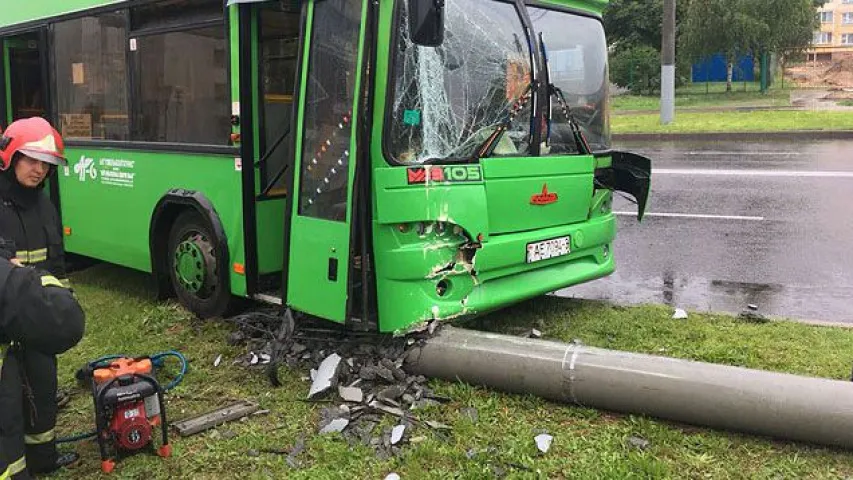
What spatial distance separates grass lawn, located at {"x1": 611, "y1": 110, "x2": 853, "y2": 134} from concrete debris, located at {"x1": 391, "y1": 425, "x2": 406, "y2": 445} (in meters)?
17.2

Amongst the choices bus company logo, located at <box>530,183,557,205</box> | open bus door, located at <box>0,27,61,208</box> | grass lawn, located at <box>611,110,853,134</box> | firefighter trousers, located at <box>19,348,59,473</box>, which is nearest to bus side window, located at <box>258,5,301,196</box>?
bus company logo, located at <box>530,183,557,205</box>

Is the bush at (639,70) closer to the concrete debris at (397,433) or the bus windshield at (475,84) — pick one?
the bus windshield at (475,84)

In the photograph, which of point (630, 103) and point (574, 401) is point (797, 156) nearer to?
point (574, 401)

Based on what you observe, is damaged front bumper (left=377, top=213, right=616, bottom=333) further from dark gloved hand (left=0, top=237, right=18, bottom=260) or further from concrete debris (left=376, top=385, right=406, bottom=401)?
dark gloved hand (left=0, top=237, right=18, bottom=260)

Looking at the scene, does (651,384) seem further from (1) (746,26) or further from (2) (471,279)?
(1) (746,26)

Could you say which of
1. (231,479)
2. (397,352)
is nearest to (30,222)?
(231,479)

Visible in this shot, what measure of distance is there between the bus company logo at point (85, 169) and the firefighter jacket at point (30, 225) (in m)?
3.29

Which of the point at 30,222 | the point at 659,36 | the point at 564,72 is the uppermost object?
the point at 659,36

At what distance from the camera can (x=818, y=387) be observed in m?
3.56

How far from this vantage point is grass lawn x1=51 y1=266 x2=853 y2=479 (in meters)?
3.54

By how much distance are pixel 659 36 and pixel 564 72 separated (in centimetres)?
4055

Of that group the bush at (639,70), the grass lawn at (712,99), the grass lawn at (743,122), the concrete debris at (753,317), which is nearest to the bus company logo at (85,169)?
the concrete debris at (753,317)

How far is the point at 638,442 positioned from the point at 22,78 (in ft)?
24.2

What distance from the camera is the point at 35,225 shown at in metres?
3.61
